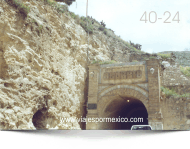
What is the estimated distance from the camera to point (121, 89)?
51.8 ft

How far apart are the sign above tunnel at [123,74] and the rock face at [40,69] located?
1628mm

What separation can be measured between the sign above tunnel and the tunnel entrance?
149cm

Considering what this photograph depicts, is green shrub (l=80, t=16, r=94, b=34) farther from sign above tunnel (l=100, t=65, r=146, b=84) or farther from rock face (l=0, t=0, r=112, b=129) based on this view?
sign above tunnel (l=100, t=65, r=146, b=84)

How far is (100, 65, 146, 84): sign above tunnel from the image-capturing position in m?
15.7

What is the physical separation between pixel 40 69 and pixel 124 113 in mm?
7356

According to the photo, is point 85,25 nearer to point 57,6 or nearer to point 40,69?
point 57,6

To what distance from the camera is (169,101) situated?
15.6 metres

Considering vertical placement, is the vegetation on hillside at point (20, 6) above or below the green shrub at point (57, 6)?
below

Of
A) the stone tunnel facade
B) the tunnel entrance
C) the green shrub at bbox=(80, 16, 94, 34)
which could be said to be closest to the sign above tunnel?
the stone tunnel facade

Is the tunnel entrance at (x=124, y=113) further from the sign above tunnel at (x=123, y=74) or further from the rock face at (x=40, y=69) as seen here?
the rock face at (x=40, y=69)

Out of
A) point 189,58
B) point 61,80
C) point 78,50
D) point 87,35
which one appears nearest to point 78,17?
point 87,35

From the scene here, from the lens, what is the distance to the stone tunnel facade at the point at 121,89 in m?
15.1

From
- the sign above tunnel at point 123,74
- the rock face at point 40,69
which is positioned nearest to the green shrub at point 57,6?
the rock face at point 40,69

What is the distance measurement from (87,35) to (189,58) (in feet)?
34.3
